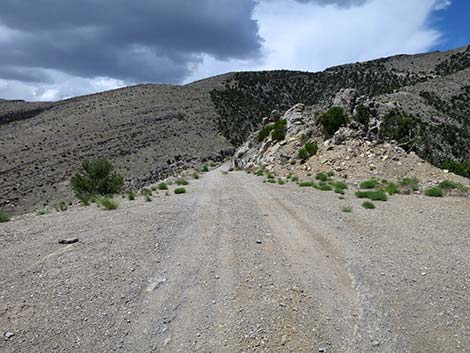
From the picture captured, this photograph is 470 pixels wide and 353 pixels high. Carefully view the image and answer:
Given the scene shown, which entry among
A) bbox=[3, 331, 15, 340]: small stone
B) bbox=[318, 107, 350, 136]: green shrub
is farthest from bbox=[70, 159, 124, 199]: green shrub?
bbox=[3, 331, 15, 340]: small stone

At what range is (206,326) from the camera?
5.73m

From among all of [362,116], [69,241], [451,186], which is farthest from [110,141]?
[69,241]

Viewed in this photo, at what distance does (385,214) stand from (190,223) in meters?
6.16

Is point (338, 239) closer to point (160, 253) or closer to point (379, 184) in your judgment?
point (160, 253)

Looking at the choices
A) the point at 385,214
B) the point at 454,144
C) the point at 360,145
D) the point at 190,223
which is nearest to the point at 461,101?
the point at 454,144

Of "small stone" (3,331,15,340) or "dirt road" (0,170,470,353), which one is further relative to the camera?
"small stone" (3,331,15,340)

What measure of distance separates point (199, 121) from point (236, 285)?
76.1m

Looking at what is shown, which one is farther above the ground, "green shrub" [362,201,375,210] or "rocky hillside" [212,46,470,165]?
"rocky hillside" [212,46,470,165]

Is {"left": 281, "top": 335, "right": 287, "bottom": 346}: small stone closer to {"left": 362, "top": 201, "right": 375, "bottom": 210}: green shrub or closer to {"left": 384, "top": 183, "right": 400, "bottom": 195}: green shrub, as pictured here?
{"left": 362, "top": 201, "right": 375, "bottom": 210}: green shrub

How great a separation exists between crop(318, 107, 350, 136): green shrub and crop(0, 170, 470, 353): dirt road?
18.6 meters

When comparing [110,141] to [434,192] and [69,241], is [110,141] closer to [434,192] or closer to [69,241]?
[434,192]

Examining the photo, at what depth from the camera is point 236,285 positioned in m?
6.99

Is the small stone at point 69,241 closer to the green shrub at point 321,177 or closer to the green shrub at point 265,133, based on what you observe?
the green shrub at point 321,177

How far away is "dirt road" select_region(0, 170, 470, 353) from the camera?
5504mm
